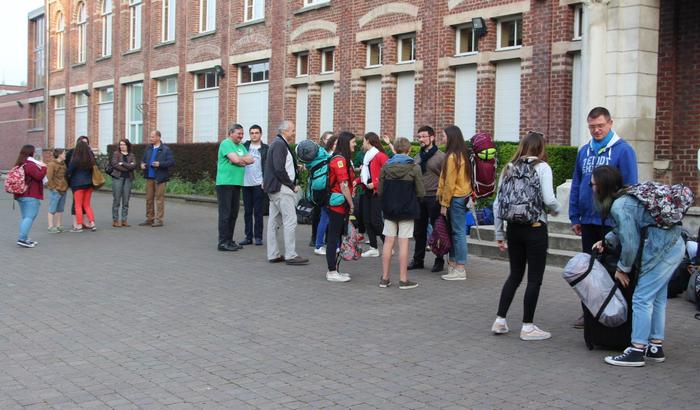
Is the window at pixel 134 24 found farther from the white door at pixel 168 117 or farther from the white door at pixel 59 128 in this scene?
the white door at pixel 59 128

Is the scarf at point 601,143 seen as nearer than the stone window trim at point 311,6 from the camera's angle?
Yes

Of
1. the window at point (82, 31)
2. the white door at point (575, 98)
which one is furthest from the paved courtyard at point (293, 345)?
the window at point (82, 31)

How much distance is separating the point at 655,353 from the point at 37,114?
4395 cm

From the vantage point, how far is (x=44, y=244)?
14.5 m

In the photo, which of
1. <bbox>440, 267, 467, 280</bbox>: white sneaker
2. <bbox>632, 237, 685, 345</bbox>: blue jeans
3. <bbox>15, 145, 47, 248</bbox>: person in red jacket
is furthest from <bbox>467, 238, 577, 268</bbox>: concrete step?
<bbox>15, 145, 47, 248</bbox>: person in red jacket

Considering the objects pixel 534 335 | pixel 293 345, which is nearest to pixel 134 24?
pixel 293 345

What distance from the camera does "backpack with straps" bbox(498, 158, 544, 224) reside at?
285 inches

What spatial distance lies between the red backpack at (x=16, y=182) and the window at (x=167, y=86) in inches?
708

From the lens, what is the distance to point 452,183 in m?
10.4

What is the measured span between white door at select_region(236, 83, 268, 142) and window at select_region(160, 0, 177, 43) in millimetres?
5691

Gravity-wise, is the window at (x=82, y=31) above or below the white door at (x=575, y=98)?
above

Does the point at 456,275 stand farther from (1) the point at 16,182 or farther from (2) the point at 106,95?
(2) the point at 106,95

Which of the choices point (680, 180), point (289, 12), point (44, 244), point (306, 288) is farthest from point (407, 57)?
point (306, 288)

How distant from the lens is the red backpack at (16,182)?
13.7 m
